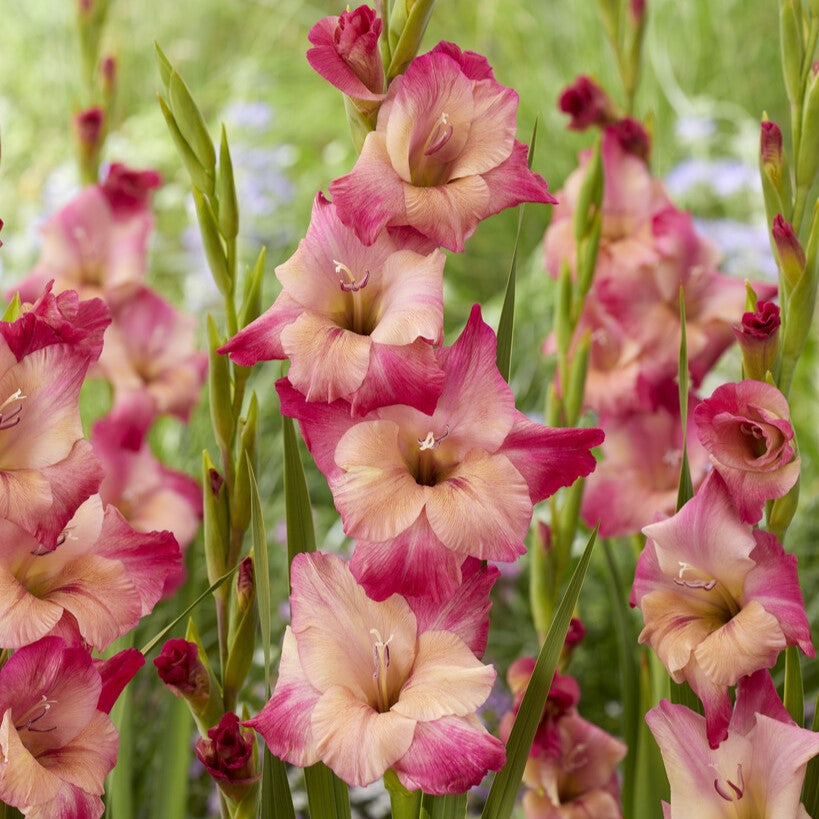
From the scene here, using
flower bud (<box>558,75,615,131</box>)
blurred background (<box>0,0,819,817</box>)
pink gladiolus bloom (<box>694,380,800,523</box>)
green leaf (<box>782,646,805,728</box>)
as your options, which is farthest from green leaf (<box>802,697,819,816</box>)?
blurred background (<box>0,0,819,817</box>)

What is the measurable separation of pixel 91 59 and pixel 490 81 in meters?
0.68

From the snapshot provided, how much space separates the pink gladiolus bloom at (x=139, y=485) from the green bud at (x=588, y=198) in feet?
1.16

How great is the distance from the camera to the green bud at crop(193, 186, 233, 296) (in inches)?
22.6

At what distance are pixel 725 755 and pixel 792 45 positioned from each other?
0.36m

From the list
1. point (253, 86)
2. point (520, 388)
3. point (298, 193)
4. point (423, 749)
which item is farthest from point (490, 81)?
point (253, 86)

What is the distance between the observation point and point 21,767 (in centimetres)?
45

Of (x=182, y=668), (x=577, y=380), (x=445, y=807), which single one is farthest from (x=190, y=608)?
(x=577, y=380)

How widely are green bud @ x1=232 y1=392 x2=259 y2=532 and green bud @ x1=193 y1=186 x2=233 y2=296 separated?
0.06 meters

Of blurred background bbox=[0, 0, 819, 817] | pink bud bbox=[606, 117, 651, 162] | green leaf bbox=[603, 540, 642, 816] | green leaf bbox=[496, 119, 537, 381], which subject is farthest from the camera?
blurred background bbox=[0, 0, 819, 817]

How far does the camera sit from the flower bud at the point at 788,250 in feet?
1.84

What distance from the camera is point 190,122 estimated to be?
58 cm

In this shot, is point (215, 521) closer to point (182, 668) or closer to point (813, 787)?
point (182, 668)

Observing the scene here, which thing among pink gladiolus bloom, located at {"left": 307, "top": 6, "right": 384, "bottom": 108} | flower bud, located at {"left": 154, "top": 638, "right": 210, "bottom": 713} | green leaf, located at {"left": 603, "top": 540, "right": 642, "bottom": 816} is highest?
pink gladiolus bloom, located at {"left": 307, "top": 6, "right": 384, "bottom": 108}

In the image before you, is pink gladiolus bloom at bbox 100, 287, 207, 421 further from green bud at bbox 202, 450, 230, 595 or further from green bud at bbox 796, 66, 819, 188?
green bud at bbox 796, 66, 819, 188
